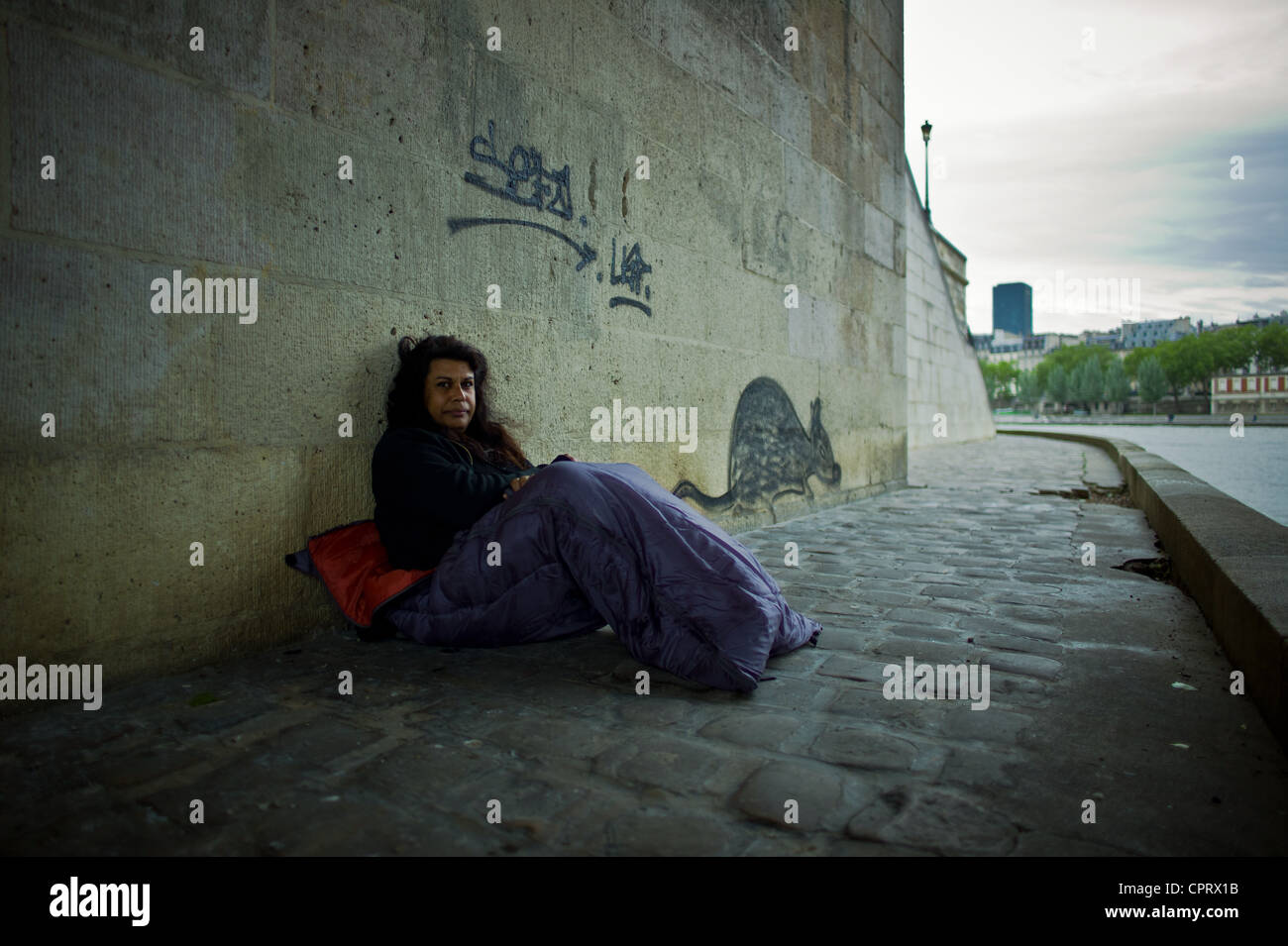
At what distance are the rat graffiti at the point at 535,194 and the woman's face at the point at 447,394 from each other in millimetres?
702

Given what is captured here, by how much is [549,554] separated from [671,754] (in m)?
0.98

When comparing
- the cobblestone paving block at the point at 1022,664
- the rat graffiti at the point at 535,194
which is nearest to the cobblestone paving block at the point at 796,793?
the cobblestone paving block at the point at 1022,664

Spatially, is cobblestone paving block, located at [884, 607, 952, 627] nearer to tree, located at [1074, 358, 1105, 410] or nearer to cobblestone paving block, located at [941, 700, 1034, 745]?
cobblestone paving block, located at [941, 700, 1034, 745]

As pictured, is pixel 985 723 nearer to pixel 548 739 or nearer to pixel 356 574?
pixel 548 739

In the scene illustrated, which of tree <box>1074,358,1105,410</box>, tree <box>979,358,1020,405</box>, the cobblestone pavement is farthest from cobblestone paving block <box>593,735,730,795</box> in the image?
tree <box>979,358,1020,405</box>

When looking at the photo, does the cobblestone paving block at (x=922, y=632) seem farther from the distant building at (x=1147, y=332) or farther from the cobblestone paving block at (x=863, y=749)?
the distant building at (x=1147, y=332)

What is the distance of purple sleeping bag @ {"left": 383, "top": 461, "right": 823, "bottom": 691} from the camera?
2.55 metres

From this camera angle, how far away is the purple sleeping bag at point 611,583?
2553mm

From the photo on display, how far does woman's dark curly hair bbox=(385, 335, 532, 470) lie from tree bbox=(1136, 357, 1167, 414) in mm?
93650

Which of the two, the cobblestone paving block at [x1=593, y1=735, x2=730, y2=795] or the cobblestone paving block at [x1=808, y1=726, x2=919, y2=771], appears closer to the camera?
the cobblestone paving block at [x1=593, y1=735, x2=730, y2=795]

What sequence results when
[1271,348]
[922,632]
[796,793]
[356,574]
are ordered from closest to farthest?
[796,793], [356,574], [922,632], [1271,348]

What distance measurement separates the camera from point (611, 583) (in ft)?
8.75

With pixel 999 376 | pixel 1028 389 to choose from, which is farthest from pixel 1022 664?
pixel 1028 389

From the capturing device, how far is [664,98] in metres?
4.93
